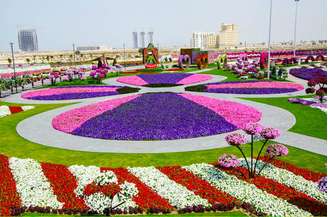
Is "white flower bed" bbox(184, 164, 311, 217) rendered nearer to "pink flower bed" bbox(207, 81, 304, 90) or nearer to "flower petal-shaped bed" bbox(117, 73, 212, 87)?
"pink flower bed" bbox(207, 81, 304, 90)

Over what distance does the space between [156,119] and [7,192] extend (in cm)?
1243

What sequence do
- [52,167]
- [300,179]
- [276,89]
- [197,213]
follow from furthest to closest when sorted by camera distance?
[276,89] → [52,167] → [300,179] → [197,213]

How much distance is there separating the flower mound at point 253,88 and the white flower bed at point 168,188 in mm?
23079

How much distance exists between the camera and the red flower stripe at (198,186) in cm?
1217

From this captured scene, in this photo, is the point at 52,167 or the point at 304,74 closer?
the point at 52,167

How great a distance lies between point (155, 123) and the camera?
75.4ft

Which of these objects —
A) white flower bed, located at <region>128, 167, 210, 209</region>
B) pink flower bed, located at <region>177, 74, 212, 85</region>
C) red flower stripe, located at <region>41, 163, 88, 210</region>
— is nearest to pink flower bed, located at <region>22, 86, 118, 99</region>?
pink flower bed, located at <region>177, 74, 212, 85</region>

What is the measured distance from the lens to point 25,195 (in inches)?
511

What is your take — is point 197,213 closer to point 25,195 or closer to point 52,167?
point 25,195

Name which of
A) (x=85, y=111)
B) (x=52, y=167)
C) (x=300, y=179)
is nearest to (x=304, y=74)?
(x=85, y=111)

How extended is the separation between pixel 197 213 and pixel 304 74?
44011mm

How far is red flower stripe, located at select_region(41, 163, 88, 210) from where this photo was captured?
12109mm

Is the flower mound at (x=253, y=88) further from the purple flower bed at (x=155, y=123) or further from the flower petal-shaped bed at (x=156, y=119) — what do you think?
the purple flower bed at (x=155, y=123)

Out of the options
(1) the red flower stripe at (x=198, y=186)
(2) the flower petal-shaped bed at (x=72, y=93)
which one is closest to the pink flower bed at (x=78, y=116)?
(2) the flower petal-shaped bed at (x=72, y=93)
